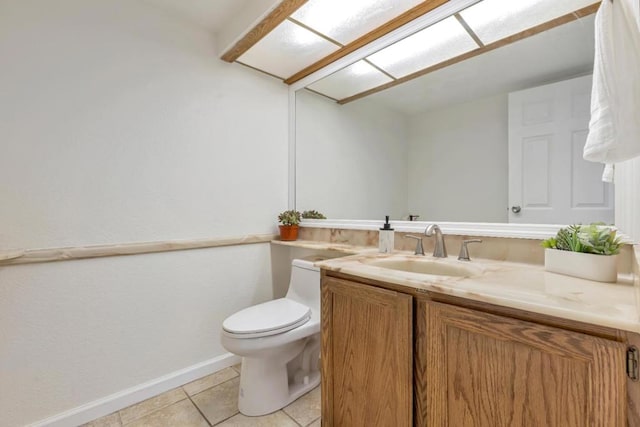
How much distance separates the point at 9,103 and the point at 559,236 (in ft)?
7.29

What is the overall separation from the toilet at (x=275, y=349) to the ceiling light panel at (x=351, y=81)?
4.35 feet

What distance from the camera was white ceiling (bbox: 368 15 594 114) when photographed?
1.20 meters

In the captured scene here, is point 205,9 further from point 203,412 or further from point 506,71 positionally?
point 203,412

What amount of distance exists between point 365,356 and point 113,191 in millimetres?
1450

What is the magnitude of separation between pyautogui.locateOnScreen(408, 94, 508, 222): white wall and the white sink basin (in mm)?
398

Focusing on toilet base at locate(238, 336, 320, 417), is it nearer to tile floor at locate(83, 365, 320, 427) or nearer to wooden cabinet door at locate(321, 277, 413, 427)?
tile floor at locate(83, 365, 320, 427)

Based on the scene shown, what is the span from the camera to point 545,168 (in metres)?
1.30

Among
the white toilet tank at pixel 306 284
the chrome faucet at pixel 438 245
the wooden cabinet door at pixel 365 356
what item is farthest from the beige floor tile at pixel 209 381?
the chrome faucet at pixel 438 245

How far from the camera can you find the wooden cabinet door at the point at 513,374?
22.5 inches

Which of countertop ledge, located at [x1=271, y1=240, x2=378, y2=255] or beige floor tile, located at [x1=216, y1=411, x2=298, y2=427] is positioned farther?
countertop ledge, located at [x1=271, y1=240, x2=378, y2=255]

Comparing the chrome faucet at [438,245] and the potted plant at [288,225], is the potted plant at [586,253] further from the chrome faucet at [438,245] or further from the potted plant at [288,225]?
the potted plant at [288,225]

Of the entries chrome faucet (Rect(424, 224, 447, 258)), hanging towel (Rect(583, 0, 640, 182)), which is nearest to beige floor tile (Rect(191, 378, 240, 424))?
chrome faucet (Rect(424, 224, 447, 258))

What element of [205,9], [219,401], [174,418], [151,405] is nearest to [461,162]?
[205,9]

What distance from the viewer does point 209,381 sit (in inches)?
65.6
